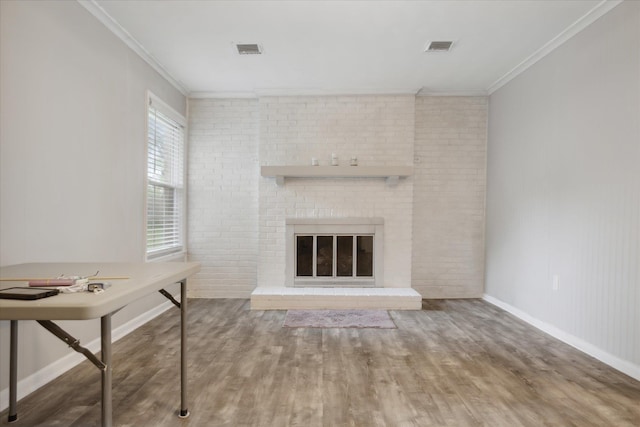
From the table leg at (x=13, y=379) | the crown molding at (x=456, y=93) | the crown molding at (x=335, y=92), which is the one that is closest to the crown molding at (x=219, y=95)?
the crown molding at (x=335, y=92)

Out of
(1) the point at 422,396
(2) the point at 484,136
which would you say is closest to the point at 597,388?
(1) the point at 422,396

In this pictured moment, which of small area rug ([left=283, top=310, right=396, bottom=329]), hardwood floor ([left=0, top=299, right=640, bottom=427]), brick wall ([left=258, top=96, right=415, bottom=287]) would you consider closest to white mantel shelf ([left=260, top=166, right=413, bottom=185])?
brick wall ([left=258, top=96, right=415, bottom=287])

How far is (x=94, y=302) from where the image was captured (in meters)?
1.18

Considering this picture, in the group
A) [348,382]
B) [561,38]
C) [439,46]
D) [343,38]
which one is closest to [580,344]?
[348,382]

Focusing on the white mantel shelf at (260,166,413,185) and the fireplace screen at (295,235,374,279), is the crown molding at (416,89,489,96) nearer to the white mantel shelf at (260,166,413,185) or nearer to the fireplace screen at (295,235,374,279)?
the white mantel shelf at (260,166,413,185)

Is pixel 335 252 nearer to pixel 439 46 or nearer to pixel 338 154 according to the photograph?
pixel 338 154

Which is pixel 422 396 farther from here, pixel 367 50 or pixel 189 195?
pixel 189 195

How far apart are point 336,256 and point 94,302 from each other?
374cm

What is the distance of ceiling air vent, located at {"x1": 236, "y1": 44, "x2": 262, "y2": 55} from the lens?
11.6ft

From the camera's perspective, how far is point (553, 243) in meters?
3.48

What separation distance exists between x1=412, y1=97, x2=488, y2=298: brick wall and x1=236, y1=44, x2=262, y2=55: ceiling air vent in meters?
2.27

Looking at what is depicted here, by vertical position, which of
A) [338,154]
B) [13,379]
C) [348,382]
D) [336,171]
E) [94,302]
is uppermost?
[338,154]

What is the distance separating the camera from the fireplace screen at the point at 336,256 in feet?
15.7

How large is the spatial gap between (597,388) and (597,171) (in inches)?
60.9
